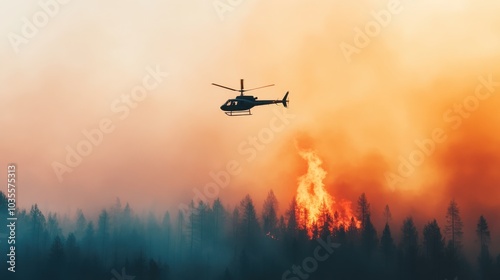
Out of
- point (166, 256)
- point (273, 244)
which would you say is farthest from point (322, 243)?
point (166, 256)

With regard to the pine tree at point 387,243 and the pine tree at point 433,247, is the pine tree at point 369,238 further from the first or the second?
the pine tree at point 433,247

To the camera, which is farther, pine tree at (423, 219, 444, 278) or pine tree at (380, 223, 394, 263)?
pine tree at (380, 223, 394, 263)

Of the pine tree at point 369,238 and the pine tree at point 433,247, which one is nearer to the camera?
the pine tree at point 433,247

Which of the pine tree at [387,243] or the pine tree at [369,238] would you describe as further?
the pine tree at [369,238]

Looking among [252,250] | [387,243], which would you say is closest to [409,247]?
[387,243]

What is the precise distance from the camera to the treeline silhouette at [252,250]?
5891 inches

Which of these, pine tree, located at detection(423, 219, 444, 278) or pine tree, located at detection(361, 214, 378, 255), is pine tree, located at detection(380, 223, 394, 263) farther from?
pine tree, located at detection(423, 219, 444, 278)

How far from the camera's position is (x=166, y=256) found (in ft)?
573

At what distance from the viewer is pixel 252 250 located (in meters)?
167

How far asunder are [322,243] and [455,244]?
27.4 m

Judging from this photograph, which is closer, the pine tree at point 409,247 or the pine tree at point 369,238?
the pine tree at point 409,247

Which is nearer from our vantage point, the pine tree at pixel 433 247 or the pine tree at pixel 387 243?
the pine tree at pixel 433 247

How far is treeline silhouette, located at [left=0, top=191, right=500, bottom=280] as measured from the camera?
150m

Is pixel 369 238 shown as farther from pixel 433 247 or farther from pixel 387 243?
pixel 433 247
